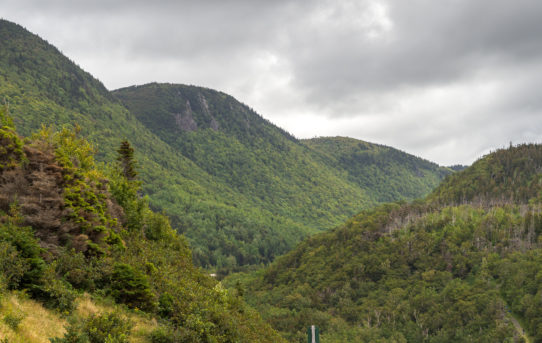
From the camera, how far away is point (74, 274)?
27.2 m

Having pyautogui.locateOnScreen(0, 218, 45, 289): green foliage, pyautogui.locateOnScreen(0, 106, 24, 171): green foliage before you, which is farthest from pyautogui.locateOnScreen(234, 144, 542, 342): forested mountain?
pyautogui.locateOnScreen(0, 218, 45, 289): green foliage

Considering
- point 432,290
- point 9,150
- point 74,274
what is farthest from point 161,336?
point 432,290

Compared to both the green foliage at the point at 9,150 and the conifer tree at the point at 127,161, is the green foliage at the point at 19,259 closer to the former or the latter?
the green foliage at the point at 9,150

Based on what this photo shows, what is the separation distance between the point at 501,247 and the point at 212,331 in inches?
7046

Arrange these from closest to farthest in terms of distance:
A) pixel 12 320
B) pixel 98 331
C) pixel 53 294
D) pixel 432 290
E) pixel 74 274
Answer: pixel 12 320
pixel 98 331
pixel 53 294
pixel 74 274
pixel 432 290

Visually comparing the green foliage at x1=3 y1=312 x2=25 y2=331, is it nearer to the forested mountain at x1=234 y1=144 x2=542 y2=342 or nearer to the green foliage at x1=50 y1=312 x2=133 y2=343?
the green foliage at x1=50 y1=312 x2=133 y2=343

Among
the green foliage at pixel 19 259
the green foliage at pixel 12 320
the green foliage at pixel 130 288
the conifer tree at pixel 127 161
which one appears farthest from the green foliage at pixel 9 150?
the conifer tree at pixel 127 161

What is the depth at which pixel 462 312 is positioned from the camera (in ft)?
466

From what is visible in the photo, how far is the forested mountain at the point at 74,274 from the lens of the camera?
65.7 feet

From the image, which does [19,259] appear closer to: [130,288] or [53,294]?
[53,294]

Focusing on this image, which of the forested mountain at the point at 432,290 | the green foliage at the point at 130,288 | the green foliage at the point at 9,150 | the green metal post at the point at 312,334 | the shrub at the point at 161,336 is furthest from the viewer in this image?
the forested mountain at the point at 432,290

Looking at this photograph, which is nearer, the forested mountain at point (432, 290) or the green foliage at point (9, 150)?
the green foliage at point (9, 150)

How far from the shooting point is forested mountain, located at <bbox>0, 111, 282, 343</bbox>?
2002 centimetres

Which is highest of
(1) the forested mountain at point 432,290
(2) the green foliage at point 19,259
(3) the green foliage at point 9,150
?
(3) the green foliage at point 9,150
